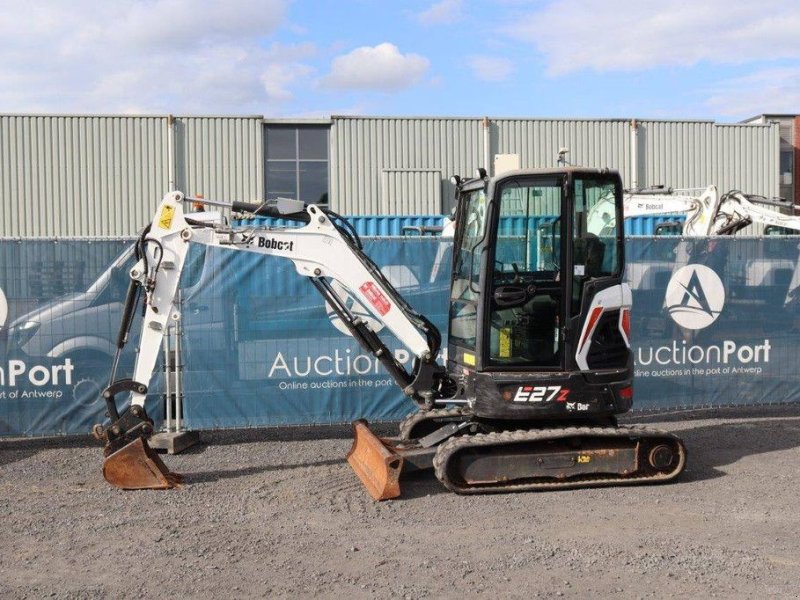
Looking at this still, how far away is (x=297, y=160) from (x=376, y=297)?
69.6ft

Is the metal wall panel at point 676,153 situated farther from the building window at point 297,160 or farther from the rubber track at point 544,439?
the rubber track at point 544,439

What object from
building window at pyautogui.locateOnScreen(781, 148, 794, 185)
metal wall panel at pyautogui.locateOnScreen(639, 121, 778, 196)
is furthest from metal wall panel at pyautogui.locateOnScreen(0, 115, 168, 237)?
building window at pyautogui.locateOnScreen(781, 148, 794, 185)

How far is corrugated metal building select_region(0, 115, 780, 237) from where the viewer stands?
90.8ft

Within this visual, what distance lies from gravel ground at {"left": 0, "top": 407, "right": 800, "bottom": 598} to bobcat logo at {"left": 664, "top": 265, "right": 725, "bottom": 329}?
7.09ft

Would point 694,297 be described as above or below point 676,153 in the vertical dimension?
below

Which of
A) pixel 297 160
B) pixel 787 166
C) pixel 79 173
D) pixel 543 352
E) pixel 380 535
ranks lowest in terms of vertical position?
pixel 380 535

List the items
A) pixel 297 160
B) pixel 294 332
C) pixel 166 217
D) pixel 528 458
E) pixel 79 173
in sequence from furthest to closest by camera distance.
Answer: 1. pixel 297 160
2. pixel 79 173
3. pixel 294 332
4. pixel 166 217
5. pixel 528 458

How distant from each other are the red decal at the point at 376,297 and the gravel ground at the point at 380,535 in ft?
4.91

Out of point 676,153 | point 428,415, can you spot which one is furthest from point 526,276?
point 676,153

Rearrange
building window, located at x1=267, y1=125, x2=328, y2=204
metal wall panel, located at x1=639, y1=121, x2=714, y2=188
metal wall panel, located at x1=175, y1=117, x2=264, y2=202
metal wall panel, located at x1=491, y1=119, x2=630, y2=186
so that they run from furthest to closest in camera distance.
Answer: metal wall panel, located at x1=639, y1=121, x2=714, y2=188 → metal wall panel, located at x1=491, y1=119, x2=630, y2=186 → building window, located at x1=267, y1=125, x2=328, y2=204 → metal wall panel, located at x1=175, y1=117, x2=264, y2=202

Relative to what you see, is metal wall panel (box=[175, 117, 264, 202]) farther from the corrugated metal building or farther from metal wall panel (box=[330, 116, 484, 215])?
metal wall panel (box=[330, 116, 484, 215])

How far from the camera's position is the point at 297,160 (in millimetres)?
28562

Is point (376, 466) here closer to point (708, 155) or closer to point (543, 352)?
point (543, 352)

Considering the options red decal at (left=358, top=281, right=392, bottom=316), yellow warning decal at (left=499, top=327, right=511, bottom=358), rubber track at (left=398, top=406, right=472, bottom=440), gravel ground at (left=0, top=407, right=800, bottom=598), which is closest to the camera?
gravel ground at (left=0, top=407, right=800, bottom=598)
